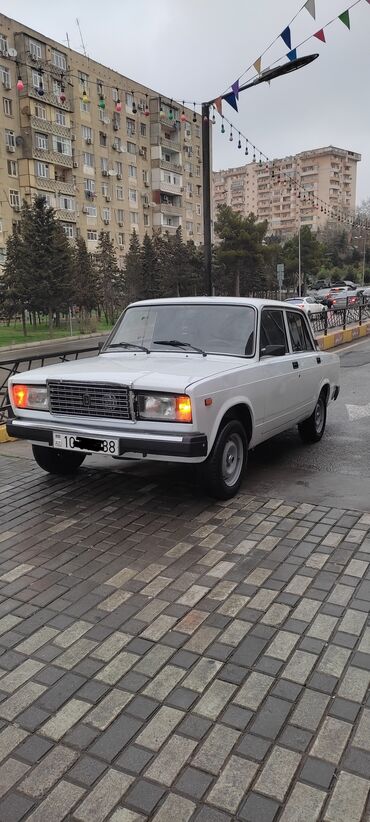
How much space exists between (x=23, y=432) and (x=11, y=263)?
3285cm

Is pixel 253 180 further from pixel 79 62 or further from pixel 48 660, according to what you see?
pixel 48 660

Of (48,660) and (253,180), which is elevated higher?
(253,180)

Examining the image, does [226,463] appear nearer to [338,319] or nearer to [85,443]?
[85,443]

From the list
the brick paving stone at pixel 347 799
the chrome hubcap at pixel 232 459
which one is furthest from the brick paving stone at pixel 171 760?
the chrome hubcap at pixel 232 459

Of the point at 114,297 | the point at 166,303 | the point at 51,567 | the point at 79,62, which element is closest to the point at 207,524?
the point at 51,567

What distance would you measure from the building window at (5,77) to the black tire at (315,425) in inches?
1849

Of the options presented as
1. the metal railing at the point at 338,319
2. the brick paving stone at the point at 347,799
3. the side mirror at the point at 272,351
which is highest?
the side mirror at the point at 272,351

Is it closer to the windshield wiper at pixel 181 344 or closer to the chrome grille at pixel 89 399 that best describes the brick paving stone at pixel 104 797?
the chrome grille at pixel 89 399

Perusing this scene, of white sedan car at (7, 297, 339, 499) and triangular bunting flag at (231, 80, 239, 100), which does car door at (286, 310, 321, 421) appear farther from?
triangular bunting flag at (231, 80, 239, 100)

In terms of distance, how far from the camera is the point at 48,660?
2953 millimetres

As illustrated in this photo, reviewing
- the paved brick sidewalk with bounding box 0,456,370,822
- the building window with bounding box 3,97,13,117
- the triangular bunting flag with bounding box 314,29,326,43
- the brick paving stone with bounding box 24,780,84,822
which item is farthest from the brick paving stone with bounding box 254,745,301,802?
the building window with bounding box 3,97,13,117

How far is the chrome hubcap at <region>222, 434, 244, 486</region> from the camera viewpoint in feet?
16.4

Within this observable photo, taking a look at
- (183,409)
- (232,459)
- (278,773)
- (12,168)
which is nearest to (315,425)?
(232,459)

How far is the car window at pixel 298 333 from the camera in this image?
6.71m
